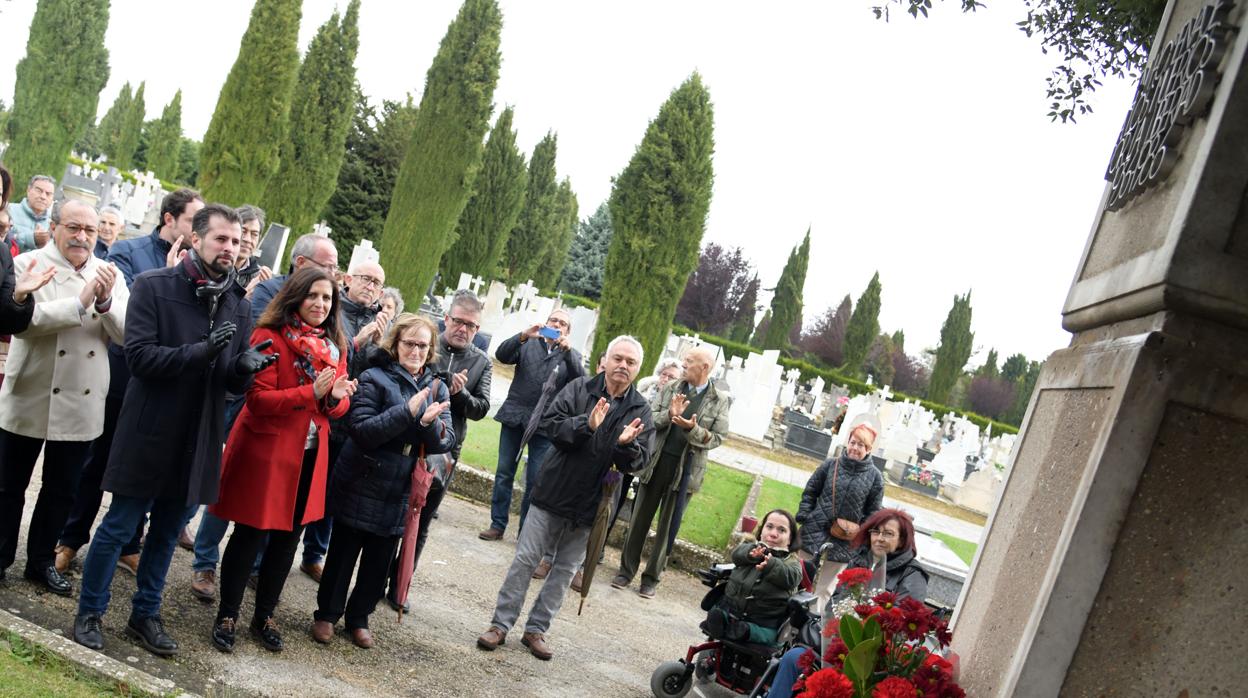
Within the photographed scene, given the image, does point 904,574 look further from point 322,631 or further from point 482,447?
point 482,447

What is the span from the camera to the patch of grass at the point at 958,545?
46.9 ft

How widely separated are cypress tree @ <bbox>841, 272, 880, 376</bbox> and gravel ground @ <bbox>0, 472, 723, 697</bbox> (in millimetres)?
43791

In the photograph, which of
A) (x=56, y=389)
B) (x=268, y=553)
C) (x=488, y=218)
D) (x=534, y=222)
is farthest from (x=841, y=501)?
(x=534, y=222)

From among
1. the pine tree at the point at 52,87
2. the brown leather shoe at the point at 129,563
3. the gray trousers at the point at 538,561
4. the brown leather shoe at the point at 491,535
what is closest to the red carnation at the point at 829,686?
the gray trousers at the point at 538,561

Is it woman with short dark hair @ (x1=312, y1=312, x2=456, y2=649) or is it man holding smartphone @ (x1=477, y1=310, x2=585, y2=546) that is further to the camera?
man holding smartphone @ (x1=477, y1=310, x2=585, y2=546)

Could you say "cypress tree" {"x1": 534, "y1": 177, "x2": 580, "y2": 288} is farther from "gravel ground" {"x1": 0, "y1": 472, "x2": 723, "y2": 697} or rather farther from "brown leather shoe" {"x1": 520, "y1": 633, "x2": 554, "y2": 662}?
"brown leather shoe" {"x1": 520, "y1": 633, "x2": 554, "y2": 662}

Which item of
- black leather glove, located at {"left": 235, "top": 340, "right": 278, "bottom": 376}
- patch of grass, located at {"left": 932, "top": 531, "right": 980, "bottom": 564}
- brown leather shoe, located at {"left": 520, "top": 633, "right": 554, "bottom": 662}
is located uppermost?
black leather glove, located at {"left": 235, "top": 340, "right": 278, "bottom": 376}

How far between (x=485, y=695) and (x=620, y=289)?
14.6 m

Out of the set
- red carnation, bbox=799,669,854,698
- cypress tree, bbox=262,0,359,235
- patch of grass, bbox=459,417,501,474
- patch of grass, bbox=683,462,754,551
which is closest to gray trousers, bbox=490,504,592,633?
red carnation, bbox=799,669,854,698

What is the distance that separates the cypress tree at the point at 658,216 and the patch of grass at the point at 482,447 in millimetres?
4927

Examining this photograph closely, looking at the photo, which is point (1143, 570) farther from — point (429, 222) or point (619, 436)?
point (429, 222)

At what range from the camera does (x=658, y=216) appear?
1967 cm

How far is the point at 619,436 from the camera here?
632 centimetres

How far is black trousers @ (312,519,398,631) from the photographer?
5539mm
